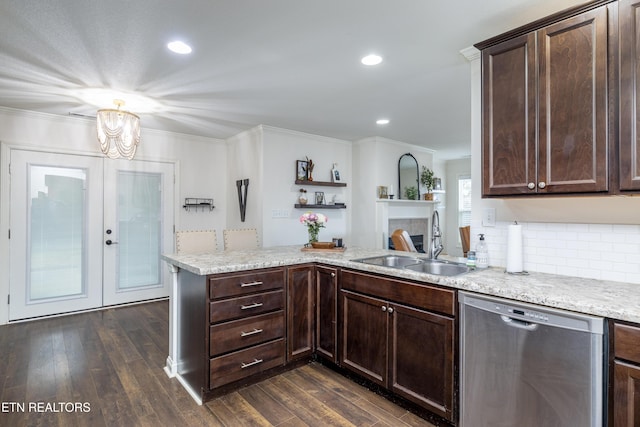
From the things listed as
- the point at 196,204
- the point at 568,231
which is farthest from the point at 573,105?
the point at 196,204

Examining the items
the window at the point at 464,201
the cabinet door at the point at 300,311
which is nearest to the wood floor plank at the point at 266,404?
the cabinet door at the point at 300,311

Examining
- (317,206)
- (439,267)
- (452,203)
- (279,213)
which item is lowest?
(439,267)

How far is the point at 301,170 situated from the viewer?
4.85 m

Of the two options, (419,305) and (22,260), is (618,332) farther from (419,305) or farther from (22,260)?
(22,260)

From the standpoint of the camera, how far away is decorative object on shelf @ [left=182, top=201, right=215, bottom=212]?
5.02 meters

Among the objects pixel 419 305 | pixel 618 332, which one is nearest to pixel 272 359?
pixel 419 305

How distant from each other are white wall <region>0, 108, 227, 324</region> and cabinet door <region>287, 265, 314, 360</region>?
2994mm

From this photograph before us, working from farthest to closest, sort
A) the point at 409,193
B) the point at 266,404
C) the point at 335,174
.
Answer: the point at 409,193 → the point at 335,174 → the point at 266,404

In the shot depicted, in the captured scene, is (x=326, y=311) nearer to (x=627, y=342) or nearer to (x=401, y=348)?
(x=401, y=348)

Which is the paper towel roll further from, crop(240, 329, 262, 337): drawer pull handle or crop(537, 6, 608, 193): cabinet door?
crop(240, 329, 262, 337): drawer pull handle

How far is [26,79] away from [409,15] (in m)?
3.21

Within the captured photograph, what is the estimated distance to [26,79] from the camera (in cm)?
290

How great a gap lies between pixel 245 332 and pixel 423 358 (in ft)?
3.99

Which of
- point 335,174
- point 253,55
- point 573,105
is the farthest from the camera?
point 335,174
